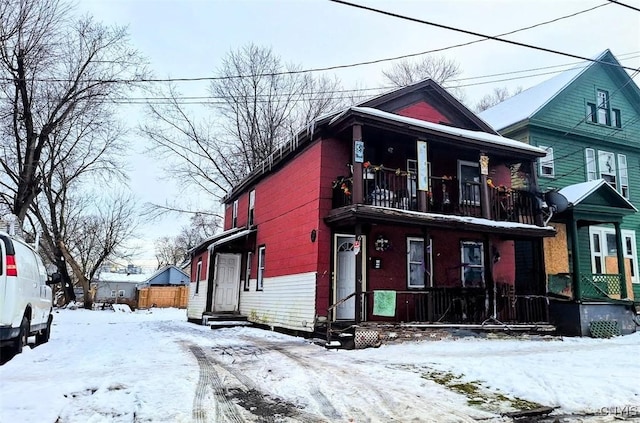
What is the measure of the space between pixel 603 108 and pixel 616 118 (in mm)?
909

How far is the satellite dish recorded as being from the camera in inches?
536

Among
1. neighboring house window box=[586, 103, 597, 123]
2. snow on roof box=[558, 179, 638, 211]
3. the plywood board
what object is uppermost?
neighboring house window box=[586, 103, 597, 123]

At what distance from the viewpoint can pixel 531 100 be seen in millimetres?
18500

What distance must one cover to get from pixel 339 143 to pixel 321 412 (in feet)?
27.7

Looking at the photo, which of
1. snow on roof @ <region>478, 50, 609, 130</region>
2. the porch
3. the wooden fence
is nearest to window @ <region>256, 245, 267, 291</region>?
the porch

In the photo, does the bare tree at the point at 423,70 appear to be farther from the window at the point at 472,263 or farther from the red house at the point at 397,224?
the window at the point at 472,263

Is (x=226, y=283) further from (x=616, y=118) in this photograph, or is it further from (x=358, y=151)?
(x=616, y=118)

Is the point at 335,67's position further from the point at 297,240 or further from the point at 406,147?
the point at 297,240

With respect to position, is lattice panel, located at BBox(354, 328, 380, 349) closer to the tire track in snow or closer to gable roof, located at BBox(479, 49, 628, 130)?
the tire track in snow

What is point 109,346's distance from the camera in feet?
30.6

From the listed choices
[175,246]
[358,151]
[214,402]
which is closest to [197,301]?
[358,151]

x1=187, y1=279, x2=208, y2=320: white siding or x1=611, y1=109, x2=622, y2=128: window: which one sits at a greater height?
x1=611, y1=109, x2=622, y2=128: window

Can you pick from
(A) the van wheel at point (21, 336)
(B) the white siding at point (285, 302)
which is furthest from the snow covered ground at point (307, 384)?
(B) the white siding at point (285, 302)

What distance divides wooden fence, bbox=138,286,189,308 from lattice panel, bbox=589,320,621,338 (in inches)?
1279
